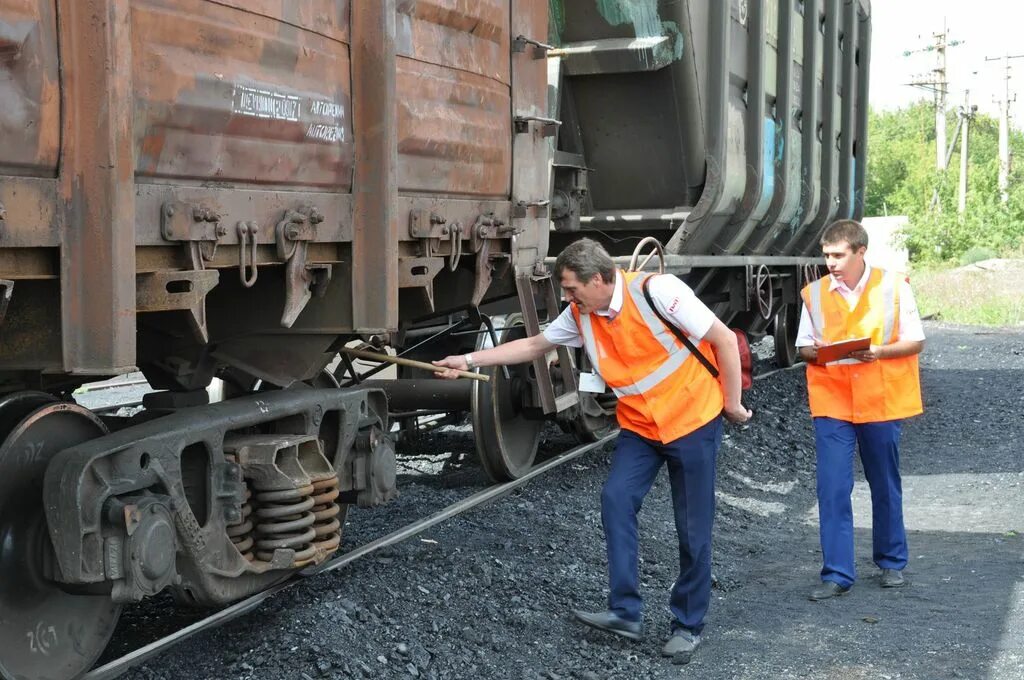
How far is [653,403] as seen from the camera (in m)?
4.88

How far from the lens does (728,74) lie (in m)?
8.92

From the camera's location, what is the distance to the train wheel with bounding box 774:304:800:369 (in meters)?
13.2

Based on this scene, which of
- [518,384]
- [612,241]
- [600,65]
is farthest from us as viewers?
[612,241]

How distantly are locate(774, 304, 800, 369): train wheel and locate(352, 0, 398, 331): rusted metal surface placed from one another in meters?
8.84

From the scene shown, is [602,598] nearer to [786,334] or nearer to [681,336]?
[681,336]

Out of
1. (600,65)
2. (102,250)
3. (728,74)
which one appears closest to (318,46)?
(102,250)

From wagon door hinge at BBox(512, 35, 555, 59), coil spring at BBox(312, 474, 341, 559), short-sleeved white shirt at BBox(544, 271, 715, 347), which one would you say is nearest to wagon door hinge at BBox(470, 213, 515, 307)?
wagon door hinge at BBox(512, 35, 555, 59)

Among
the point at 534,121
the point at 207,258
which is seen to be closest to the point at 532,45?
the point at 534,121

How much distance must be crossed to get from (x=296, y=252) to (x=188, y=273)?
0.68 metres

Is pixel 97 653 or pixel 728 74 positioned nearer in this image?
pixel 97 653

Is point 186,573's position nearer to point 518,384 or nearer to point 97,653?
point 97,653

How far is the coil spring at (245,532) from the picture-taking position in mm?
4523

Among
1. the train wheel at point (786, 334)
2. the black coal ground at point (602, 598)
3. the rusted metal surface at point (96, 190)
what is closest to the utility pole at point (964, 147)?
the train wheel at point (786, 334)

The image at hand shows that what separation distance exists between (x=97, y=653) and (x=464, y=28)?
10.2ft
